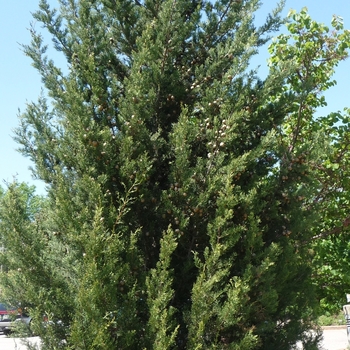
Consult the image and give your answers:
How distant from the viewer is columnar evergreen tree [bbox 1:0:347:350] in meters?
3.88

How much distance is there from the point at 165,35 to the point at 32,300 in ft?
8.83

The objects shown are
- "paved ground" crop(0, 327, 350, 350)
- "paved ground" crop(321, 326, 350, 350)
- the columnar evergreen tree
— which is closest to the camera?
the columnar evergreen tree

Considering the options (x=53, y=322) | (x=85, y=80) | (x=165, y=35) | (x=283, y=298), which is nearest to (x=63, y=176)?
(x=85, y=80)

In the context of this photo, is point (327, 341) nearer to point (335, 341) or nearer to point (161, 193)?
point (335, 341)

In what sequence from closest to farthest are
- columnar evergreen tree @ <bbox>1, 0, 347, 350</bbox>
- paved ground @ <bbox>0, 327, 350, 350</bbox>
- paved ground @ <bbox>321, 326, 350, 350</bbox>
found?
columnar evergreen tree @ <bbox>1, 0, 347, 350</bbox>
paved ground @ <bbox>0, 327, 350, 350</bbox>
paved ground @ <bbox>321, 326, 350, 350</bbox>

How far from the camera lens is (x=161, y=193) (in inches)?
176

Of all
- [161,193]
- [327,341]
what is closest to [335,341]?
[327,341]

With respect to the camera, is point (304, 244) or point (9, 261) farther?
point (304, 244)

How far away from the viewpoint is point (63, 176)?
4.61 m

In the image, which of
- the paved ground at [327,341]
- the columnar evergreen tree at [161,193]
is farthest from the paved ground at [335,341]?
the columnar evergreen tree at [161,193]

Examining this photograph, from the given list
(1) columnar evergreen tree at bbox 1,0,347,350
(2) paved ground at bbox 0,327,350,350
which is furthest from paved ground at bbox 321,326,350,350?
(1) columnar evergreen tree at bbox 1,0,347,350

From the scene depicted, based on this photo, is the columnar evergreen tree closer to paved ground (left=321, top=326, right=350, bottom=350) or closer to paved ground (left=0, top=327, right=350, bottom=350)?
paved ground (left=0, top=327, right=350, bottom=350)

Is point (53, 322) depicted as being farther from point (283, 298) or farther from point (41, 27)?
point (41, 27)

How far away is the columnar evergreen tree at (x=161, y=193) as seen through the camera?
388 cm
